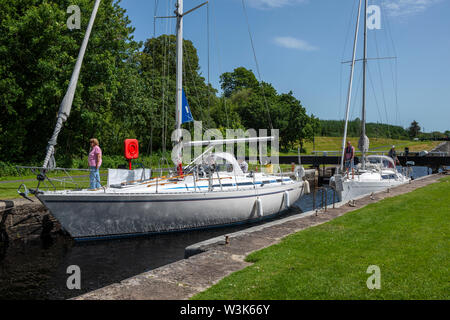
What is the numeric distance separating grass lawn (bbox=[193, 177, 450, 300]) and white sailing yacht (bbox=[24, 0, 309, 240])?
→ 4847 mm

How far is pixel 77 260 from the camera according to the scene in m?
10.4

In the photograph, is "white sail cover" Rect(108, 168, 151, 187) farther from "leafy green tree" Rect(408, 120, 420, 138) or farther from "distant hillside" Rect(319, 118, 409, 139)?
"leafy green tree" Rect(408, 120, 420, 138)

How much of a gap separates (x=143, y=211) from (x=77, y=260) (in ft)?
8.43

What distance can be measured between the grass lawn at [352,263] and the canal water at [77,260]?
4352 millimetres

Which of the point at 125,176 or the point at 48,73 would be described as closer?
the point at 125,176

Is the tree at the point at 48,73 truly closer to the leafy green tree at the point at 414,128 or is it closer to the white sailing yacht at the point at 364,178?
the white sailing yacht at the point at 364,178

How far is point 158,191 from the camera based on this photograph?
40.4 feet

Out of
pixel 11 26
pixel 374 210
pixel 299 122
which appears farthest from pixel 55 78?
pixel 299 122

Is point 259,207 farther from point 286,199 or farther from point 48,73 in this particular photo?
point 48,73

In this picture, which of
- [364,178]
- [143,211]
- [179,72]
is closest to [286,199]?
[364,178]

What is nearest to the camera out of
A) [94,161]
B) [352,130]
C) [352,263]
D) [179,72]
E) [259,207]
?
[352,263]

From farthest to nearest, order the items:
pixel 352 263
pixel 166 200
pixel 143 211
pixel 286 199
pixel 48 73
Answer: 1. pixel 48 73
2. pixel 286 199
3. pixel 166 200
4. pixel 143 211
5. pixel 352 263

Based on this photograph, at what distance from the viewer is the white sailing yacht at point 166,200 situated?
11.2 metres

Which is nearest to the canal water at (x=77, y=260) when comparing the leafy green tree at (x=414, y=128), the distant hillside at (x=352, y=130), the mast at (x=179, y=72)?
the mast at (x=179, y=72)
